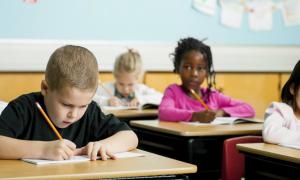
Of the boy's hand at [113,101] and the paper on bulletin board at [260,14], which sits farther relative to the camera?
the paper on bulletin board at [260,14]

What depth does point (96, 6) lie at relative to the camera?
198 inches

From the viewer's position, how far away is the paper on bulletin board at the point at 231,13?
18.5ft

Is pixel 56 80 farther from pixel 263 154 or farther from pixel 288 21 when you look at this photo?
pixel 288 21

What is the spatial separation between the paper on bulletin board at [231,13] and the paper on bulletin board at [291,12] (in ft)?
1.50

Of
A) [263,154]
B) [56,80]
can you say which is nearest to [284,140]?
[263,154]

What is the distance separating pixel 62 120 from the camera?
7.32ft

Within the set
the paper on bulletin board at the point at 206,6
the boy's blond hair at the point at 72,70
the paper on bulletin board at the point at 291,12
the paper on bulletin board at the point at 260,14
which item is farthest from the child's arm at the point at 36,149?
the paper on bulletin board at the point at 291,12

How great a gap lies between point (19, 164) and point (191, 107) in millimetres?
2086

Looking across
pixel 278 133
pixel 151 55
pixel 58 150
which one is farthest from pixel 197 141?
pixel 151 55

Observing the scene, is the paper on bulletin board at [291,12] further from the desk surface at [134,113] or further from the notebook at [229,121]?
the notebook at [229,121]

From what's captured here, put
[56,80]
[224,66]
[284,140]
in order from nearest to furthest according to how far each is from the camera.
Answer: [56,80] < [284,140] < [224,66]

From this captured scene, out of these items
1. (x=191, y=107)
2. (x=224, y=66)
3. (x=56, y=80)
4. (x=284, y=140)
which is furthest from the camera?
(x=224, y=66)

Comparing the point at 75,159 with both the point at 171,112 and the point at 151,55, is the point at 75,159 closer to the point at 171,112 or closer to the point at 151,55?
the point at 171,112

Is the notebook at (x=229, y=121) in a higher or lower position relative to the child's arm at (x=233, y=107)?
lower
